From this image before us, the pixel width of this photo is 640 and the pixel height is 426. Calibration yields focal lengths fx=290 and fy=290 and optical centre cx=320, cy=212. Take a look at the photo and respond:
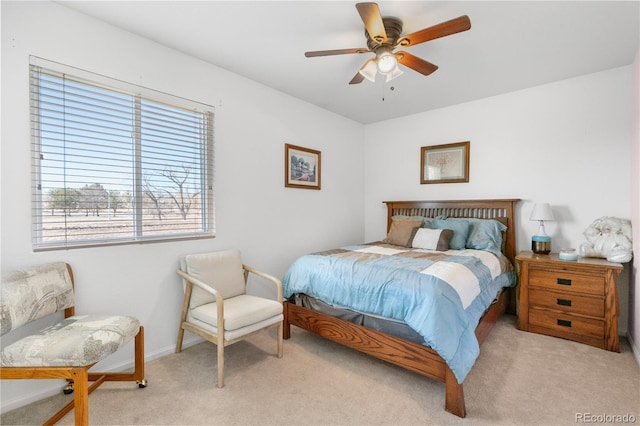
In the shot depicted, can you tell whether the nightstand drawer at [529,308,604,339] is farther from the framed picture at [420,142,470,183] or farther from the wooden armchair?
the wooden armchair

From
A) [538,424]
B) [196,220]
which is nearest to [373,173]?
[196,220]

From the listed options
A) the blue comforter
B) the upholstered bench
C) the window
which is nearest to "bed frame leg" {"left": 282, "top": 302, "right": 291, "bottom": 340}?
the blue comforter

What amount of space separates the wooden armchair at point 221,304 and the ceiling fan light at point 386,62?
1893 mm

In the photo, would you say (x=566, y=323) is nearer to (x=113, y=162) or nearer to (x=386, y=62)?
(x=386, y=62)

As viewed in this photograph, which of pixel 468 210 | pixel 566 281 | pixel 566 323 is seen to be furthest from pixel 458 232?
pixel 566 323

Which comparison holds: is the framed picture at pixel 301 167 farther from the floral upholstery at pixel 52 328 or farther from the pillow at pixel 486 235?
the floral upholstery at pixel 52 328

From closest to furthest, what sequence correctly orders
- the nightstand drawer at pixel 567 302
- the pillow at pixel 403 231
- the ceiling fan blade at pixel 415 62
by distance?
the ceiling fan blade at pixel 415 62 → the nightstand drawer at pixel 567 302 → the pillow at pixel 403 231

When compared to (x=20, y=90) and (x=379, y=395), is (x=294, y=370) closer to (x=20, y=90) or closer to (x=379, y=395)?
(x=379, y=395)

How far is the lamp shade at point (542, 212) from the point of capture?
3082 millimetres

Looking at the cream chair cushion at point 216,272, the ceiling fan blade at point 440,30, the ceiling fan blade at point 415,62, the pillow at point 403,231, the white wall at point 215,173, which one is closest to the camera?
the ceiling fan blade at point 440,30

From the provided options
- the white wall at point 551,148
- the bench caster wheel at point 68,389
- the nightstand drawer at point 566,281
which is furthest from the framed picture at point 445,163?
the bench caster wheel at point 68,389

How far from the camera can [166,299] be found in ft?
8.34

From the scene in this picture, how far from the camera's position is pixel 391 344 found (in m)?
2.11

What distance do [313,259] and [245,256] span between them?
83 centimetres
